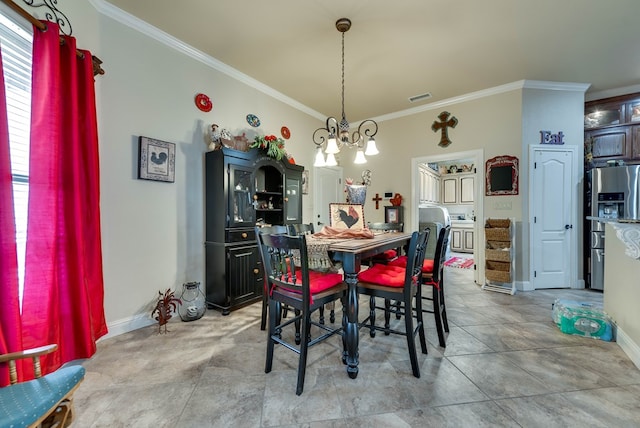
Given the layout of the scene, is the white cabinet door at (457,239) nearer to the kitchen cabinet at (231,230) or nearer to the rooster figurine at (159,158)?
the kitchen cabinet at (231,230)

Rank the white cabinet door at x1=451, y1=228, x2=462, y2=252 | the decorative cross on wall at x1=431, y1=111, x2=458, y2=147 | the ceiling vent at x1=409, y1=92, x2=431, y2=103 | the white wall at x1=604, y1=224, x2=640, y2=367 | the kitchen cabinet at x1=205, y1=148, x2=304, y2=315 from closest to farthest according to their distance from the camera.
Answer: the white wall at x1=604, y1=224, x2=640, y2=367, the kitchen cabinet at x1=205, y1=148, x2=304, y2=315, the ceiling vent at x1=409, y1=92, x2=431, y2=103, the decorative cross on wall at x1=431, y1=111, x2=458, y2=147, the white cabinet door at x1=451, y1=228, x2=462, y2=252

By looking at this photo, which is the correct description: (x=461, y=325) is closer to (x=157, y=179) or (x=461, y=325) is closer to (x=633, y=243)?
(x=633, y=243)

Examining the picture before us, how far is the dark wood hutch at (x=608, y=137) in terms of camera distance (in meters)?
3.69

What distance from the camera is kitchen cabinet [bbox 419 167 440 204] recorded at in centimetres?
596

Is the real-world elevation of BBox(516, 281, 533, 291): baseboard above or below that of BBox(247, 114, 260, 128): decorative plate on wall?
below

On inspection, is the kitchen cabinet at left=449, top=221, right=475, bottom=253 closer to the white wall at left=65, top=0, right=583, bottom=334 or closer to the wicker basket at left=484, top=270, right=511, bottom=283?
the white wall at left=65, top=0, right=583, bottom=334

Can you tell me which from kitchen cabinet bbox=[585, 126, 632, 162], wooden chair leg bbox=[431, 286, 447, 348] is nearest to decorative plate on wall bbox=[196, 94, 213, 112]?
wooden chair leg bbox=[431, 286, 447, 348]

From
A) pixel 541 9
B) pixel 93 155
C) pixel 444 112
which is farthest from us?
pixel 444 112

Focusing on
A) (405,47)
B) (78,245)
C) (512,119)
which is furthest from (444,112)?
(78,245)

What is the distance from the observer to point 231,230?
282 cm

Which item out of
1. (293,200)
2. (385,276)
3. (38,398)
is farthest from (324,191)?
(38,398)

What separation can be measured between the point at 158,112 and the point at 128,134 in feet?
1.28

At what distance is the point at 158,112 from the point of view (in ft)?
8.64

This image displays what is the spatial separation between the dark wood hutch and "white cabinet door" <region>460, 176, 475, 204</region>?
326 cm
